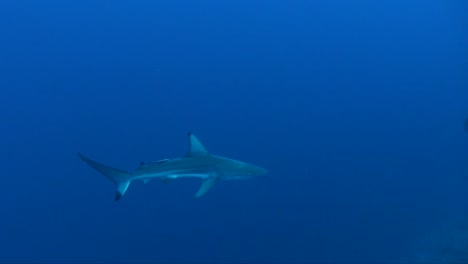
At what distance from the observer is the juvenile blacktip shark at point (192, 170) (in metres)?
5.21

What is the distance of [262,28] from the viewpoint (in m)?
39.1

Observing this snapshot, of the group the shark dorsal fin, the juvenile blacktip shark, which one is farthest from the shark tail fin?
the shark dorsal fin

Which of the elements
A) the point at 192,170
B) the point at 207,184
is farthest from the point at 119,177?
the point at 207,184

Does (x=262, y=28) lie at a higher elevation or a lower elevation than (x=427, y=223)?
higher

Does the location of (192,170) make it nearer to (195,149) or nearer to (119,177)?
(195,149)

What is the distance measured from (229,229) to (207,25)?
25.5 meters

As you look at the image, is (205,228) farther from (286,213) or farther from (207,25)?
(207,25)

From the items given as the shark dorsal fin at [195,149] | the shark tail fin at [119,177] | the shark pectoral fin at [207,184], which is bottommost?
the shark tail fin at [119,177]

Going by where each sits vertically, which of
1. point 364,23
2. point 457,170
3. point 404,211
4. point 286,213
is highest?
point 364,23

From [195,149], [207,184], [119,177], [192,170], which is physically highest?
[195,149]

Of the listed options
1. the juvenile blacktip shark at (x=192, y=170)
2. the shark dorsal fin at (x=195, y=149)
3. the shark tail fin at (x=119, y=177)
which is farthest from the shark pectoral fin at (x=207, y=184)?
the shark tail fin at (x=119, y=177)

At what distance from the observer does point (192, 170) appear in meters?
5.40

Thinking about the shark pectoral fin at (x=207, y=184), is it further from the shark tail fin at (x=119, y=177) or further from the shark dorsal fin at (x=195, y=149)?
the shark tail fin at (x=119, y=177)

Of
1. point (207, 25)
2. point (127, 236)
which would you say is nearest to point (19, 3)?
point (207, 25)
